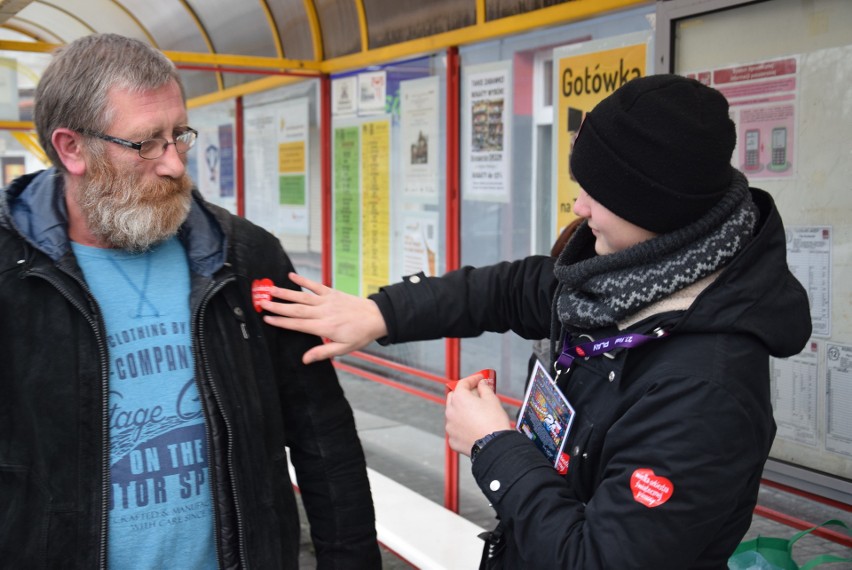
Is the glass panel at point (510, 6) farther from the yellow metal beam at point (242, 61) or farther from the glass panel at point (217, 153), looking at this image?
the glass panel at point (217, 153)

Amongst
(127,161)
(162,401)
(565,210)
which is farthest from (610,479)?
(565,210)

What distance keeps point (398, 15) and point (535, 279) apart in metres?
3.23

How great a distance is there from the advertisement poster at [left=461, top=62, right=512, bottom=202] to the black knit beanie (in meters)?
2.71

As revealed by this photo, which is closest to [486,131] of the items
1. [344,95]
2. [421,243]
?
[421,243]

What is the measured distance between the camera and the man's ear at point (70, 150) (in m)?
1.90

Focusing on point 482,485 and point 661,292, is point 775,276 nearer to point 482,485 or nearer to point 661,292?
point 661,292

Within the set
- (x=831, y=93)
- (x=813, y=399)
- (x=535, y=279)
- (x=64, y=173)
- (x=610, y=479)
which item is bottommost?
(x=813, y=399)

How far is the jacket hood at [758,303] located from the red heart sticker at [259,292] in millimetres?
851

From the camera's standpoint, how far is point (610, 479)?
1.47m

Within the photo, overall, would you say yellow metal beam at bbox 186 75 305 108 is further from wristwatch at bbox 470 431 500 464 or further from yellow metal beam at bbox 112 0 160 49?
wristwatch at bbox 470 431 500 464

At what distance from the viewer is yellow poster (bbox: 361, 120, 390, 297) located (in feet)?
17.2

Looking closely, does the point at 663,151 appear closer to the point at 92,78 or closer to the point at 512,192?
the point at 92,78

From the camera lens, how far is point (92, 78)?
6.08 ft

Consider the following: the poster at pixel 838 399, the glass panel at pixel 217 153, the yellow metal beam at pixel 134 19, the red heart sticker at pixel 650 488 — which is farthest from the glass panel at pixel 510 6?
the yellow metal beam at pixel 134 19
